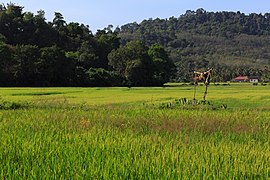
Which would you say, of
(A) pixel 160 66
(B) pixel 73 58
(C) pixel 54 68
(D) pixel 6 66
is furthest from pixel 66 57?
(A) pixel 160 66

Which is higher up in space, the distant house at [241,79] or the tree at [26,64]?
the tree at [26,64]

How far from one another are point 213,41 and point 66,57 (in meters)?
117

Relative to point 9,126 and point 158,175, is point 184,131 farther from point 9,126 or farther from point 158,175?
point 158,175

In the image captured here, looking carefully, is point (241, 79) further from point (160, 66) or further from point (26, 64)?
point (26, 64)

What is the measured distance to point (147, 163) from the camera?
17.4ft

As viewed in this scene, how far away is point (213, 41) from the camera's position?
16150cm

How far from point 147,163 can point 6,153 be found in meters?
2.00

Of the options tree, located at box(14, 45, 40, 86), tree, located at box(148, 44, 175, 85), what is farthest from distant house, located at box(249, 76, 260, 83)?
tree, located at box(14, 45, 40, 86)

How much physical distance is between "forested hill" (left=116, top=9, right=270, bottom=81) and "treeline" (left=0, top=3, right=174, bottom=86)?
23.1 m

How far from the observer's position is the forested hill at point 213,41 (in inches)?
4328

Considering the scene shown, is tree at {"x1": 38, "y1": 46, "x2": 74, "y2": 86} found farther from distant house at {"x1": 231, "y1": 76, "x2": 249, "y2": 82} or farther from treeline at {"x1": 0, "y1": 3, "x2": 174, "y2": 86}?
distant house at {"x1": 231, "y1": 76, "x2": 249, "y2": 82}

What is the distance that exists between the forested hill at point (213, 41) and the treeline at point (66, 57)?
2310cm

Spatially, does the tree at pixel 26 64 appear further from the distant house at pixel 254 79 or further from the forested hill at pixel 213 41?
the distant house at pixel 254 79

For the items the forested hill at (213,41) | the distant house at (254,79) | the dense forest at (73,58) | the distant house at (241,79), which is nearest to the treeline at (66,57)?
the dense forest at (73,58)
